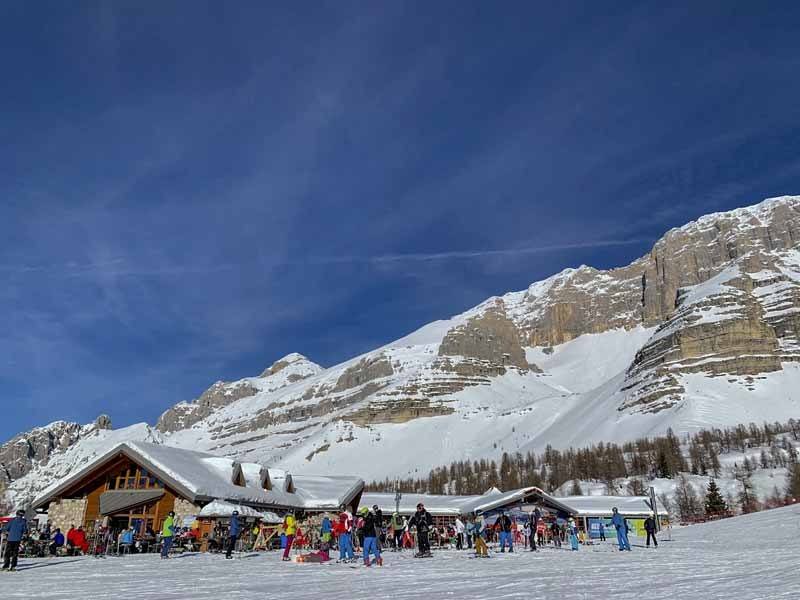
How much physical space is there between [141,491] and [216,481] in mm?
3837

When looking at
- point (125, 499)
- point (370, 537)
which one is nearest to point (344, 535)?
point (370, 537)

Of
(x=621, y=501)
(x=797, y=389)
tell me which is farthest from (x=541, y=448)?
(x=621, y=501)

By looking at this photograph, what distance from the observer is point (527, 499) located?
5150 centimetres

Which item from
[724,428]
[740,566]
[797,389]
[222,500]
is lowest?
[740,566]

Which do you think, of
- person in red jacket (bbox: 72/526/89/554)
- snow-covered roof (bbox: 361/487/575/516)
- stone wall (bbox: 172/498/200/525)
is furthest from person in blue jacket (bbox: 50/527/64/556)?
snow-covered roof (bbox: 361/487/575/516)

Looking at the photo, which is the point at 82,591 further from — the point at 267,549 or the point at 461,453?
the point at 461,453

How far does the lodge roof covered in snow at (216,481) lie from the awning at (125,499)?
1.14 meters

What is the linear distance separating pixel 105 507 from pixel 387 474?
6235 inches

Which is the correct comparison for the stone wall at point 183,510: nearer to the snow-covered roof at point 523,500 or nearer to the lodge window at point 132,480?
the lodge window at point 132,480

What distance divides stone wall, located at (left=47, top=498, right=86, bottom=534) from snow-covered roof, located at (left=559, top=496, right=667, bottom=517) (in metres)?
41.7

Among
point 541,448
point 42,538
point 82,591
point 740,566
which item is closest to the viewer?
point 82,591

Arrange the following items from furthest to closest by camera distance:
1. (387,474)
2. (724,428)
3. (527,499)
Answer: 1. (387,474)
2. (724,428)
3. (527,499)

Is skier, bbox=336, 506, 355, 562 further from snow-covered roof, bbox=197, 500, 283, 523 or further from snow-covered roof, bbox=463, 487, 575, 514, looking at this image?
snow-covered roof, bbox=463, 487, 575, 514

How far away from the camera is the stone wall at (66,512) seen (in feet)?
111
